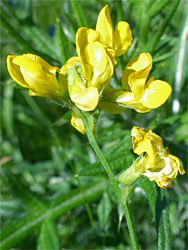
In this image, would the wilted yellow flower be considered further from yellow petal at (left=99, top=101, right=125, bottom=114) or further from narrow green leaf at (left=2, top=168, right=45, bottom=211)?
narrow green leaf at (left=2, top=168, right=45, bottom=211)

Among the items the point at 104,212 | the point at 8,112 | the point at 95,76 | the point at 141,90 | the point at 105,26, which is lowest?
the point at 104,212

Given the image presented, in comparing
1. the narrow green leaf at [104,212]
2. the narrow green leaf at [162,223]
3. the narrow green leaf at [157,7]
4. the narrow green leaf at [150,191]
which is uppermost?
the narrow green leaf at [157,7]

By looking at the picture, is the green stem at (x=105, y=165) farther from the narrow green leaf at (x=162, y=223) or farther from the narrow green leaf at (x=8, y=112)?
the narrow green leaf at (x=8, y=112)

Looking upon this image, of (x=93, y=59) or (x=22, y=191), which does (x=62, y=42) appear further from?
(x=22, y=191)

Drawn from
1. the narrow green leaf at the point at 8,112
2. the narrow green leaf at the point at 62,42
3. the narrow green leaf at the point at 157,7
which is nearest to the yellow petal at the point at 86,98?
the narrow green leaf at the point at 62,42

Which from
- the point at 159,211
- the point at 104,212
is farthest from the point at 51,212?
the point at 159,211

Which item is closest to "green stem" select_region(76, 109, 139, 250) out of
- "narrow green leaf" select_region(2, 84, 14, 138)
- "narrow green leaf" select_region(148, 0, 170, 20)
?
"narrow green leaf" select_region(148, 0, 170, 20)
